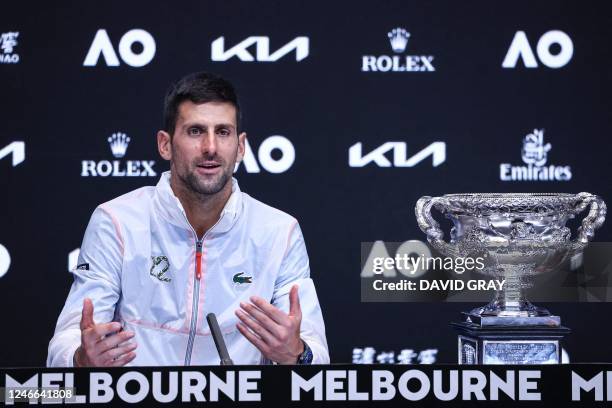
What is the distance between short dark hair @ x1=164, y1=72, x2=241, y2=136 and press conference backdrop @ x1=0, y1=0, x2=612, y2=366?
128 cm

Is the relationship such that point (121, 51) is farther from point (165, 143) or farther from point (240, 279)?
point (240, 279)

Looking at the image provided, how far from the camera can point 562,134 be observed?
3.26 m

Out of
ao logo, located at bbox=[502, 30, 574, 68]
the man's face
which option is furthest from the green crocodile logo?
ao logo, located at bbox=[502, 30, 574, 68]

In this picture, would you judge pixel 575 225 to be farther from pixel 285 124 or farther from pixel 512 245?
pixel 512 245

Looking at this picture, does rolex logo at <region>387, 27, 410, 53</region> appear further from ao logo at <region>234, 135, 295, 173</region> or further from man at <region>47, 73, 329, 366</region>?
man at <region>47, 73, 329, 366</region>

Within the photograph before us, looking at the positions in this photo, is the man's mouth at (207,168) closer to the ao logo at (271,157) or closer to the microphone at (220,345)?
the microphone at (220,345)

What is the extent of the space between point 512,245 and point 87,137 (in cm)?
197

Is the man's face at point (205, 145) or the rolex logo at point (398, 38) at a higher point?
the rolex logo at point (398, 38)

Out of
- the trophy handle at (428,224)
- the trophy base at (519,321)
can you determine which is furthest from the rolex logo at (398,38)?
the trophy base at (519,321)

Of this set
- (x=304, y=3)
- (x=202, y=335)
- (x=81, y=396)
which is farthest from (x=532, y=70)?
(x=81, y=396)

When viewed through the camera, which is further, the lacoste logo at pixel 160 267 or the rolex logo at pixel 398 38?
the rolex logo at pixel 398 38

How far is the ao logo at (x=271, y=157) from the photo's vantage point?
3277 millimetres

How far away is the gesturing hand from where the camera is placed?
1498mm

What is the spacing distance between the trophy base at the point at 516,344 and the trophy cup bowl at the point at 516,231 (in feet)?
0.29
